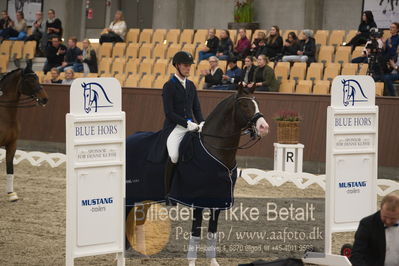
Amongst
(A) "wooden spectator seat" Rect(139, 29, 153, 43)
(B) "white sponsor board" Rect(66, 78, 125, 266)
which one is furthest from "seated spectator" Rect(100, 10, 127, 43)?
(B) "white sponsor board" Rect(66, 78, 125, 266)

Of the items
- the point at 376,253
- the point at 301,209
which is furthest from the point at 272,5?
the point at 376,253

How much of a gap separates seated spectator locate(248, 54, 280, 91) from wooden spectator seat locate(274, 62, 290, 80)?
2.71 ft

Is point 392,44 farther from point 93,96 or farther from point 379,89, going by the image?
point 93,96

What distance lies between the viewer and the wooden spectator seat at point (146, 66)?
19812 millimetres

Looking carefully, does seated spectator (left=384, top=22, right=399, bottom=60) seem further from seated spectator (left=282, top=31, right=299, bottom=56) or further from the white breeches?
the white breeches

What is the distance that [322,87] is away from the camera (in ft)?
54.3

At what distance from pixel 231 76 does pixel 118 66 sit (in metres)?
4.01

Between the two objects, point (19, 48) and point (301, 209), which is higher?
point (19, 48)

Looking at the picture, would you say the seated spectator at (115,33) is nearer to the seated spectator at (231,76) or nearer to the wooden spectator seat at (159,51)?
the wooden spectator seat at (159,51)

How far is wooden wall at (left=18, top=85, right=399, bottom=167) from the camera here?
15016mm

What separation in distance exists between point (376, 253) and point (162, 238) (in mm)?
3287

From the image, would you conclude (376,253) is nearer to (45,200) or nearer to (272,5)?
(45,200)

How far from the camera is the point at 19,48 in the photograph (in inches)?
901

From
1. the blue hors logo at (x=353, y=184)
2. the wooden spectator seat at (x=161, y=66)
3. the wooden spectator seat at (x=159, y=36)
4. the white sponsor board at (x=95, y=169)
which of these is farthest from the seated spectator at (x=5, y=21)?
the white sponsor board at (x=95, y=169)
